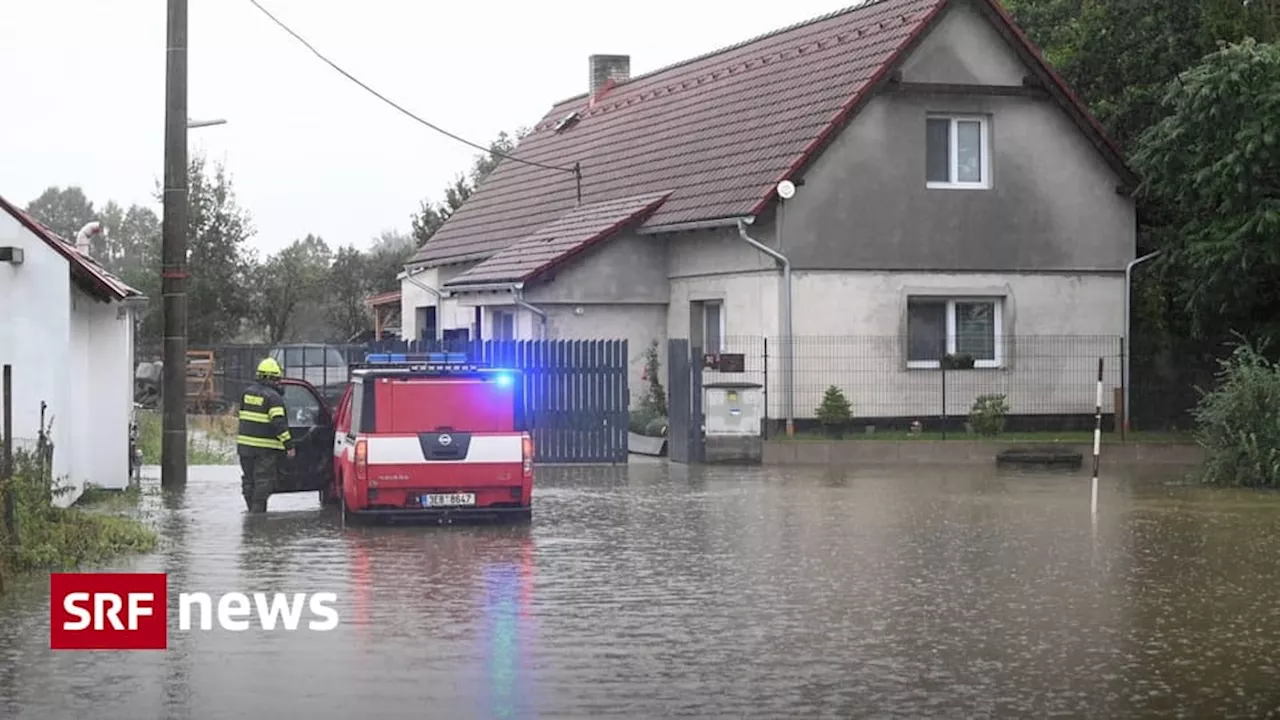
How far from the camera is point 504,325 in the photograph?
37.5 metres

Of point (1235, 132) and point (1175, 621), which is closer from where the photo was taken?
point (1175, 621)

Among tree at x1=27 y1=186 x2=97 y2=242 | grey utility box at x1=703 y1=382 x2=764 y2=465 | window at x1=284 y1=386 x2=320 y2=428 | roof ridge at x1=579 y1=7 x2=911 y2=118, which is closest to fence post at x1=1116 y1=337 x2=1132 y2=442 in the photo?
grey utility box at x1=703 y1=382 x2=764 y2=465

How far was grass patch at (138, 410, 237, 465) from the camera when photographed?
3131 centimetres

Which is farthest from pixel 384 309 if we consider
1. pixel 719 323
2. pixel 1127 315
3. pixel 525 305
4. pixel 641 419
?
pixel 1127 315

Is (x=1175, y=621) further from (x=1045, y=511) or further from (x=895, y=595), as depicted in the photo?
(x=1045, y=511)

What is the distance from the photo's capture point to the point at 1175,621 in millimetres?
13570

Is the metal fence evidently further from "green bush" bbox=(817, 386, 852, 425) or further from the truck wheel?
the truck wheel

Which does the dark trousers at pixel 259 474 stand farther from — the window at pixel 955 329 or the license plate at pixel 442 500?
A: the window at pixel 955 329

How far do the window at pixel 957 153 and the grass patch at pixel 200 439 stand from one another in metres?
12.2

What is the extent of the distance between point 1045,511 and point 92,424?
11.0m

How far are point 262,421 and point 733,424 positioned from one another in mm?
9855

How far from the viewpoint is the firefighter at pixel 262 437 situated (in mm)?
21094

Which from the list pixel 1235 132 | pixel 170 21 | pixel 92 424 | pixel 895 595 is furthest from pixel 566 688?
pixel 1235 132

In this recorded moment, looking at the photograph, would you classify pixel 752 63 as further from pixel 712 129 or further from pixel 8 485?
pixel 8 485
